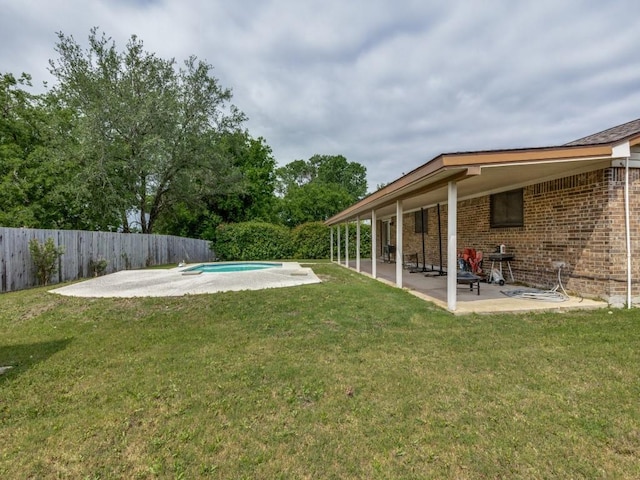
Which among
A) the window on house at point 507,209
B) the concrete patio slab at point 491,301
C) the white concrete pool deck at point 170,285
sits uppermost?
the window on house at point 507,209

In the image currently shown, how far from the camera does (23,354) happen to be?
12.7ft

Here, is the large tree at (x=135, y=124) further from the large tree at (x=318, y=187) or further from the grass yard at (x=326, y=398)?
the large tree at (x=318, y=187)

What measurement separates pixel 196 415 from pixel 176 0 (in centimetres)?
877

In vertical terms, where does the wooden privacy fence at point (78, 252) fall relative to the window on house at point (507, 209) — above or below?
below

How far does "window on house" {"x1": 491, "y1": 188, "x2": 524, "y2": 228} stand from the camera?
763 centimetres

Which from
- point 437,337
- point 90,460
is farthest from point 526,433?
point 90,460

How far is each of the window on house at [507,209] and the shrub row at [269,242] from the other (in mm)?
11596

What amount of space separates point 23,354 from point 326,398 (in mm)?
3713

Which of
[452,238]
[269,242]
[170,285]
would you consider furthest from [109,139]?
[452,238]

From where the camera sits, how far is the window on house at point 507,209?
7.63 meters

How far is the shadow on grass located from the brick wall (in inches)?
327

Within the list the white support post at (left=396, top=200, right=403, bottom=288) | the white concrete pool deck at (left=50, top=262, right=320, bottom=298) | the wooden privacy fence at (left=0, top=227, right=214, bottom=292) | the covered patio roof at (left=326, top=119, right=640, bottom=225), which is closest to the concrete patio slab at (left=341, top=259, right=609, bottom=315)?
the white support post at (left=396, top=200, right=403, bottom=288)

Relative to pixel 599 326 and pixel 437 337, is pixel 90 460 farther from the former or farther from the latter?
pixel 599 326

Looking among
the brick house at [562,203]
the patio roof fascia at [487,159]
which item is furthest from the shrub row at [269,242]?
the patio roof fascia at [487,159]
